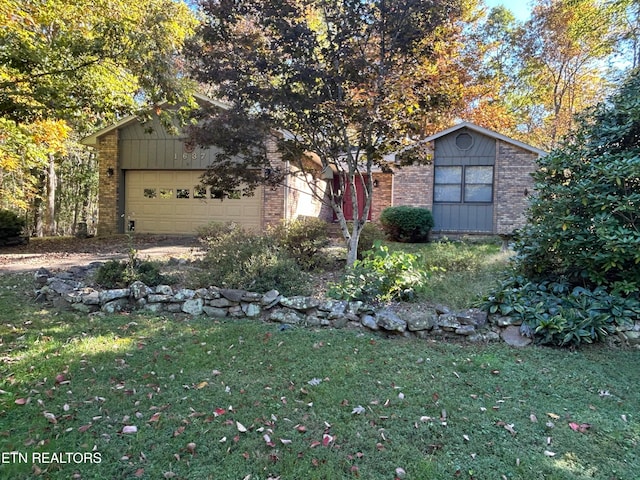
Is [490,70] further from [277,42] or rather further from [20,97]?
[20,97]

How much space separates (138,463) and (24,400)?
1.27m

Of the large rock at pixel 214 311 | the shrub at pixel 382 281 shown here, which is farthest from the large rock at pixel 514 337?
the large rock at pixel 214 311

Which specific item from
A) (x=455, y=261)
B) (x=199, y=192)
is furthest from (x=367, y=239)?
(x=199, y=192)

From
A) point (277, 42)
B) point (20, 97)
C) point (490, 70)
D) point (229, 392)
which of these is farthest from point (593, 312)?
point (490, 70)

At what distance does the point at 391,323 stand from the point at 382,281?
881 mm

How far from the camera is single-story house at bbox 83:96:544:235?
42.5 ft

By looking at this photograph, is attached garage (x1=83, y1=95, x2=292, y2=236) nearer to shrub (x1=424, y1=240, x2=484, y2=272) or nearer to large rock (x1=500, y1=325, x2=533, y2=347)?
shrub (x1=424, y1=240, x2=484, y2=272)

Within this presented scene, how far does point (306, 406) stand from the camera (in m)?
2.87

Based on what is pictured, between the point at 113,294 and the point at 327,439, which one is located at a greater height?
the point at 113,294

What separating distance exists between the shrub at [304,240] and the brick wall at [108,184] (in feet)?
28.9

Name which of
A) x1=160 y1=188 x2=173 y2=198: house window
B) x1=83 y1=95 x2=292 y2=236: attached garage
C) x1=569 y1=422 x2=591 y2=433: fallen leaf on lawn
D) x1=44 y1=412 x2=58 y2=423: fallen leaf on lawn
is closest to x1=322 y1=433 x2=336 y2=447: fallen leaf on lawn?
x1=569 y1=422 x2=591 y2=433: fallen leaf on lawn

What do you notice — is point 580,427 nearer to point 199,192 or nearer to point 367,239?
point 367,239

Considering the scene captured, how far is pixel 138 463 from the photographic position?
88.5 inches

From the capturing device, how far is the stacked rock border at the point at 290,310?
4316 millimetres
